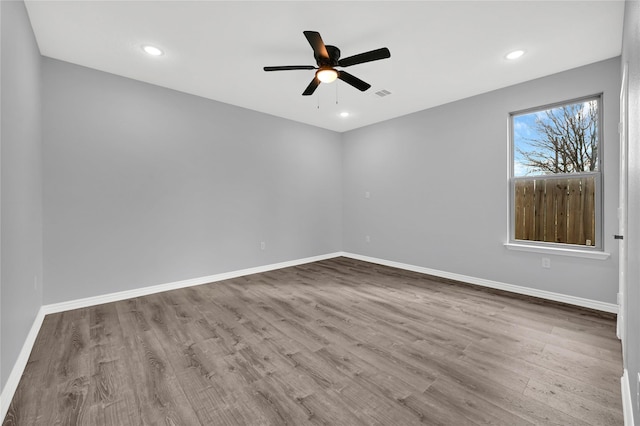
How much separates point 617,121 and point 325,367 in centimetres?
373

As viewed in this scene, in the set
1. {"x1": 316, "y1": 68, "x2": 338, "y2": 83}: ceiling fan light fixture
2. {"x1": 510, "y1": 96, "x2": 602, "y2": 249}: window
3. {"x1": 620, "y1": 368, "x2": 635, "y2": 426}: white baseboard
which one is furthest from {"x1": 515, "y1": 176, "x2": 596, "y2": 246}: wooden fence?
{"x1": 316, "y1": 68, "x2": 338, "y2": 83}: ceiling fan light fixture

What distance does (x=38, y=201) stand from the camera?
276 cm

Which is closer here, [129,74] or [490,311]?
[490,311]

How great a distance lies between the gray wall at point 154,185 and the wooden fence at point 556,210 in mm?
3454

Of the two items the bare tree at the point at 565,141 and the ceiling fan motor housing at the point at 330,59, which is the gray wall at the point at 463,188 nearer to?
the bare tree at the point at 565,141

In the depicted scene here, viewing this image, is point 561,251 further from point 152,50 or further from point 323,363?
point 152,50

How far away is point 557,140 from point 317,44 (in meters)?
3.19

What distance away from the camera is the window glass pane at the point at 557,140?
3131 mm

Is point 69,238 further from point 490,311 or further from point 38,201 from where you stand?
point 490,311

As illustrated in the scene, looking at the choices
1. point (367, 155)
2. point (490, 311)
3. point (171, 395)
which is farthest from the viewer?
point (367, 155)

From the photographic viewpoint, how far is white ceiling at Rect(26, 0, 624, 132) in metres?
2.21

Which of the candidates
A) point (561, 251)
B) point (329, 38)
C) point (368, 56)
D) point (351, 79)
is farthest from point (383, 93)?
point (561, 251)

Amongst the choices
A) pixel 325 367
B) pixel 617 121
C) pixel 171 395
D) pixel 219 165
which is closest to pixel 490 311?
pixel 325 367

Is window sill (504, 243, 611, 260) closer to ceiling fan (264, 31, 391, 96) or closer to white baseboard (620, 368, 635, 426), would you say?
white baseboard (620, 368, 635, 426)
